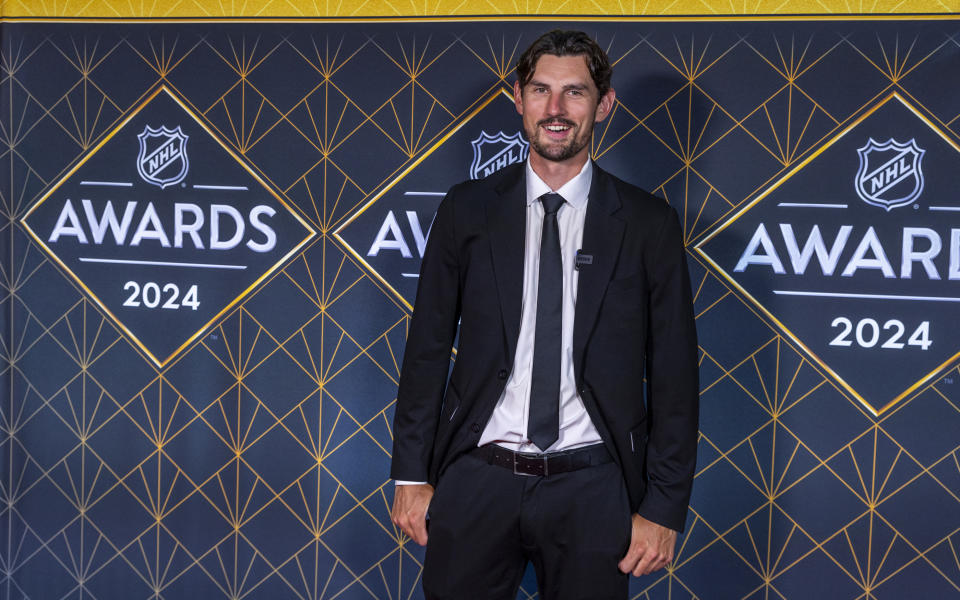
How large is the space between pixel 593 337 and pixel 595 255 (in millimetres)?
194

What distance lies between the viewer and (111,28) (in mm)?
2842

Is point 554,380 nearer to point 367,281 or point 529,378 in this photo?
point 529,378

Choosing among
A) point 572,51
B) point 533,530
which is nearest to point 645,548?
point 533,530

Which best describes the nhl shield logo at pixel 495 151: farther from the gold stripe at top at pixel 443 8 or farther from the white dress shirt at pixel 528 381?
the white dress shirt at pixel 528 381

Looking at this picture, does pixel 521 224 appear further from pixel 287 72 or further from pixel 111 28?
pixel 111 28

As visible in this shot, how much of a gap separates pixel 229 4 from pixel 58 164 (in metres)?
0.84

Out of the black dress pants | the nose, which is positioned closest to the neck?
the nose

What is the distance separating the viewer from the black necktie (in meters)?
1.86

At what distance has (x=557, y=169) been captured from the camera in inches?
78.7

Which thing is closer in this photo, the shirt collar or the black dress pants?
the black dress pants

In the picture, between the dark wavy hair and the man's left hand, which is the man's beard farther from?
the man's left hand

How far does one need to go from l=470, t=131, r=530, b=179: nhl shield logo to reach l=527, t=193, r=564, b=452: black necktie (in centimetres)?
74

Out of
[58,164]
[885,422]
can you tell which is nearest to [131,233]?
[58,164]

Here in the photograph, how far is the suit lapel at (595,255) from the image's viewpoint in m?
1.89
